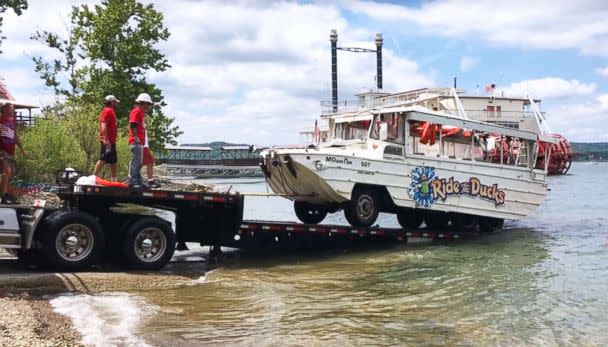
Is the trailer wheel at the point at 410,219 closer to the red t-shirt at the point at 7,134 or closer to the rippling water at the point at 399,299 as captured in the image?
the rippling water at the point at 399,299

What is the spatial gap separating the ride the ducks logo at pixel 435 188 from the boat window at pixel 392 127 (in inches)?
32.9

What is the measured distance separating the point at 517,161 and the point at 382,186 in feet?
15.5

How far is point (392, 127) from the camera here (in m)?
14.6

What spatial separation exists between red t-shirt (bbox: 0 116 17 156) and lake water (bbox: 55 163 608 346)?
338cm

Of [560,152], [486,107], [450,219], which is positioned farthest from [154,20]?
[560,152]

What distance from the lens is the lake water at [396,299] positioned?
297 inches

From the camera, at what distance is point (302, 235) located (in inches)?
521

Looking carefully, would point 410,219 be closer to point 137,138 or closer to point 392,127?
point 392,127

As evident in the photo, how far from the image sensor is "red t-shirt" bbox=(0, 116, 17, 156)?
1002cm

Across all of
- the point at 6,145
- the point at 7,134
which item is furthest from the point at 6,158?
the point at 7,134

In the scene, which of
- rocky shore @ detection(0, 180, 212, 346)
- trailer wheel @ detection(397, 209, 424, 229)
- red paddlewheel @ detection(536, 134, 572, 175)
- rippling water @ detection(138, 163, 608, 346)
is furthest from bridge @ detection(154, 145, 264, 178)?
rocky shore @ detection(0, 180, 212, 346)

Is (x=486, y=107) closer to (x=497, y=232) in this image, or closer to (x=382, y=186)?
(x=497, y=232)

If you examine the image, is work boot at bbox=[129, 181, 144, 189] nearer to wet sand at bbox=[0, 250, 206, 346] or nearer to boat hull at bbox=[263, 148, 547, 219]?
wet sand at bbox=[0, 250, 206, 346]

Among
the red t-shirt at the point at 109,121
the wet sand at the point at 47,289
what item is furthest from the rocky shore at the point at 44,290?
the red t-shirt at the point at 109,121
